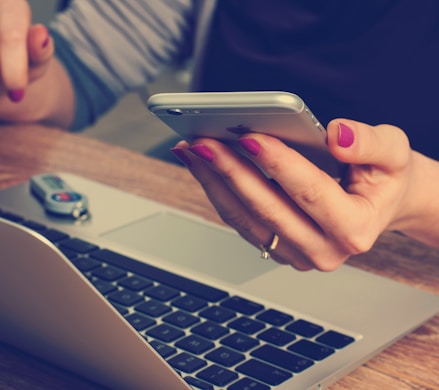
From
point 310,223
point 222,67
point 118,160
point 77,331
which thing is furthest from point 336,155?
point 222,67

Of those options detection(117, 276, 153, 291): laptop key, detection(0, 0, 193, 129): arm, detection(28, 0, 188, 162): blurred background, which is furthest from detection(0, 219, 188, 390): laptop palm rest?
detection(28, 0, 188, 162): blurred background

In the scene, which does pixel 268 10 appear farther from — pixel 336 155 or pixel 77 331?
pixel 77 331

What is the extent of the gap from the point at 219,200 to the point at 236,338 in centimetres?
11

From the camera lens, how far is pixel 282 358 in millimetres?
522

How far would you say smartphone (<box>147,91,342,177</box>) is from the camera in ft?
1.55

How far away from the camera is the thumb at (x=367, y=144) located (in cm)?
53

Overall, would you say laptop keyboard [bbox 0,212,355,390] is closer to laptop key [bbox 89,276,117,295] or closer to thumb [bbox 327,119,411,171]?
laptop key [bbox 89,276,117,295]

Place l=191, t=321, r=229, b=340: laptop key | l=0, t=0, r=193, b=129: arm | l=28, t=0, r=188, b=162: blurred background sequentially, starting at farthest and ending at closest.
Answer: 1. l=28, t=0, r=188, b=162: blurred background
2. l=0, t=0, r=193, b=129: arm
3. l=191, t=321, r=229, b=340: laptop key

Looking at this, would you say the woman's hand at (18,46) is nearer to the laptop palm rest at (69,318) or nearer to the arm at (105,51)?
the arm at (105,51)

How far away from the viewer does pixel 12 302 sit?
491 millimetres

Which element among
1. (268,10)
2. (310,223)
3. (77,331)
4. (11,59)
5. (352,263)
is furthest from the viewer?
(268,10)

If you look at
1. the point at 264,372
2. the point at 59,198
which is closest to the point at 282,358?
the point at 264,372

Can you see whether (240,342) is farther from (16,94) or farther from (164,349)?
(16,94)

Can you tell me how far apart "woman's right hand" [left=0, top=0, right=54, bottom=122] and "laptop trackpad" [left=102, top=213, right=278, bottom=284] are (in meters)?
0.22
